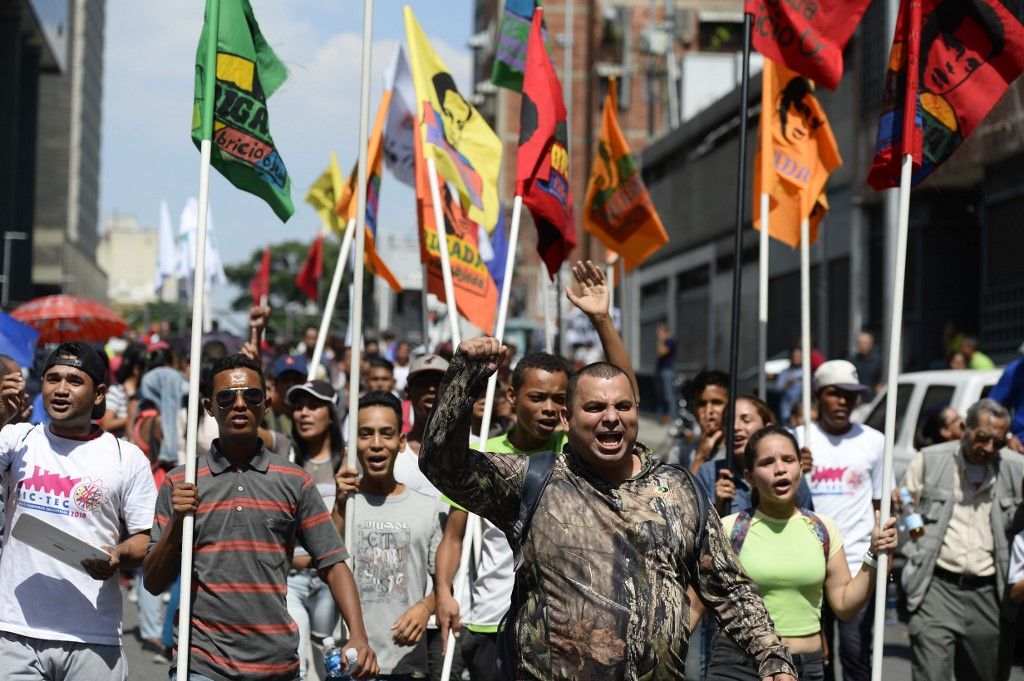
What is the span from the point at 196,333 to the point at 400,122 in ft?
20.1

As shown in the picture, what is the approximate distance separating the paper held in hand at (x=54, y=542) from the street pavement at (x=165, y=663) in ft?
12.8

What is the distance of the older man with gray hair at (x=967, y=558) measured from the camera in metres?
7.99

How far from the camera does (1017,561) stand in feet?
25.0

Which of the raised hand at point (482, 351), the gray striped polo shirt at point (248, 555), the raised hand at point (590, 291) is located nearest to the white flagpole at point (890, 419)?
the raised hand at point (590, 291)

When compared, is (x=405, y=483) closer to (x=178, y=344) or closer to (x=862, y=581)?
(x=862, y=581)

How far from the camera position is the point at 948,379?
12.8m

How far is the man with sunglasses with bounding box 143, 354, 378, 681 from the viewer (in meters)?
5.41

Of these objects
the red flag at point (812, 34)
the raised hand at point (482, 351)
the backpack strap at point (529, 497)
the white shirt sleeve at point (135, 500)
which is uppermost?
the red flag at point (812, 34)

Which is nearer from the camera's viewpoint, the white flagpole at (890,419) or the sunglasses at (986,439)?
the white flagpole at (890,419)

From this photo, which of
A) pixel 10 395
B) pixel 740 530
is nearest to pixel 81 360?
pixel 10 395

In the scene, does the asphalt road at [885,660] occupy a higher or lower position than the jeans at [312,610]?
lower

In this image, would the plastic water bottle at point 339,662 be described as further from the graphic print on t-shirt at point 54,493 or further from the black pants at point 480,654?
the black pants at point 480,654

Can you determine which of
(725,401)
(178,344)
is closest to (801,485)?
(725,401)

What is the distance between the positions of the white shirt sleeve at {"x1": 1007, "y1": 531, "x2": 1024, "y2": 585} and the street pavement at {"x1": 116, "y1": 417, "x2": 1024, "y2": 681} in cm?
273
